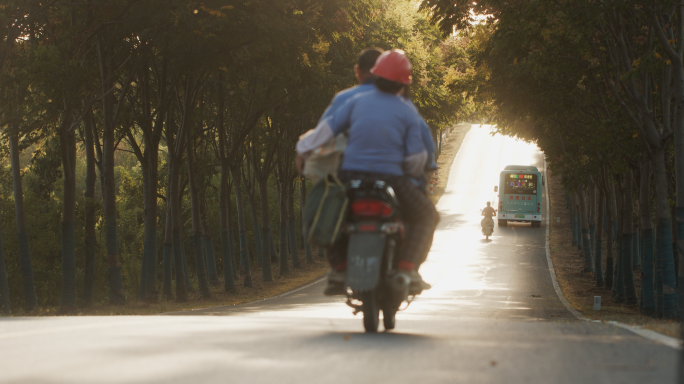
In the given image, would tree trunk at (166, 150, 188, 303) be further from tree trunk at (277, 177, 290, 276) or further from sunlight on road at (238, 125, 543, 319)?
tree trunk at (277, 177, 290, 276)

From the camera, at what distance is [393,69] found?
587 cm

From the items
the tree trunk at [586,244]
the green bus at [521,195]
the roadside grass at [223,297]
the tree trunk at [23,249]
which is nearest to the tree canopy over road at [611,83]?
the tree trunk at [586,244]

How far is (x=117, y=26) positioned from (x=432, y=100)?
55.7ft

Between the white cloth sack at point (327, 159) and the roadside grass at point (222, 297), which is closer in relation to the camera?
the white cloth sack at point (327, 159)

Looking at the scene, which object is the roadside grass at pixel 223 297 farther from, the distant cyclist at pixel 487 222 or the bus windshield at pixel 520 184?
the bus windshield at pixel 520 184

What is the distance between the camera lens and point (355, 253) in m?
5.50

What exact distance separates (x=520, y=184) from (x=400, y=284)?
47678 mm

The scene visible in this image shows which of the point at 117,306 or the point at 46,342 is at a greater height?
the point at 46,342

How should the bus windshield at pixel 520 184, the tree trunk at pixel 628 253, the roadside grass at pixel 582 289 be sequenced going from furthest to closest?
the bus windshield at pixel 520 184 < the tree trunk at pixel 628 253 < the roadside grass at pixel 582 289

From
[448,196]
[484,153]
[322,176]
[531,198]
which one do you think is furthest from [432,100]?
[484,153]

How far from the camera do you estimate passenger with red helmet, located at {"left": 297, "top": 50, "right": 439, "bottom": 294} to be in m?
5.80

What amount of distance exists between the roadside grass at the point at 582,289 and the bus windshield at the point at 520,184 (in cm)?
302

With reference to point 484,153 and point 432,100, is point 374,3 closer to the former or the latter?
point 432,100

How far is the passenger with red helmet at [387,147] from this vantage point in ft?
19.0
